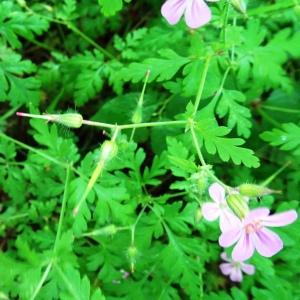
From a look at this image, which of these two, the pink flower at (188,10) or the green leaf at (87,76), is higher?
the pink flower at (188,10)

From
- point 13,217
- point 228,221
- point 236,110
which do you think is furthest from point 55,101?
point 228,221

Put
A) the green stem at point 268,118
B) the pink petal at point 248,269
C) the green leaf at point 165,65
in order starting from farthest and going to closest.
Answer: the green stem at point 268,118 → the pink petal at point 248,269 → the green leaf at point 165,65

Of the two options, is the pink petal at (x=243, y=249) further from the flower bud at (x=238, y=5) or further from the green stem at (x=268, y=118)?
the green stem at (x=268, y=118)

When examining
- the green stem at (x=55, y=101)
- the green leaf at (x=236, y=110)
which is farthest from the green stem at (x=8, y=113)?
the green leaf at (x=236, y=110)

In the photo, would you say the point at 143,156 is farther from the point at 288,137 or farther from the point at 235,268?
the point at 235,268

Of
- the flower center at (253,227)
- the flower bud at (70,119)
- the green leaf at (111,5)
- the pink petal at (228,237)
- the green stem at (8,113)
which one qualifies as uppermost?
the green leaf at (111,5)
